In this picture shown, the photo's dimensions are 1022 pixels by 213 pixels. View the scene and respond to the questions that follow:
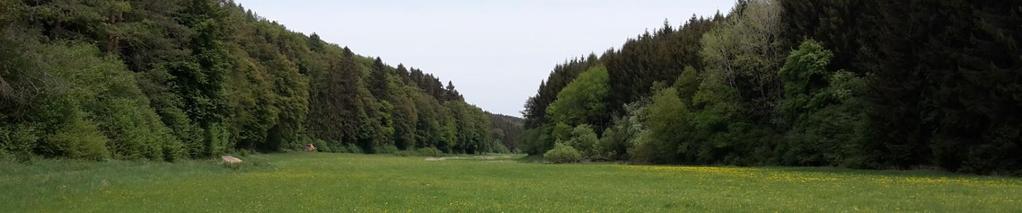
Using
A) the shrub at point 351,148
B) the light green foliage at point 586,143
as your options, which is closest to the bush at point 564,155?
the light green foliage at point 586,143

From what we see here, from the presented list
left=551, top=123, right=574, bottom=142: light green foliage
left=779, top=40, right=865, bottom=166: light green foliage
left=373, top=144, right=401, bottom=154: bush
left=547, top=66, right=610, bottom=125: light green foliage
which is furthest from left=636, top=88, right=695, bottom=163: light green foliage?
left=373, top=144, right=401, bottom=154: bush

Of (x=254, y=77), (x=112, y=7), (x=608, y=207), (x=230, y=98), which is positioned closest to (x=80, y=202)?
(x=608, y=207)

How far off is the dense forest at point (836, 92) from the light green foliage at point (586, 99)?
34.9 ft

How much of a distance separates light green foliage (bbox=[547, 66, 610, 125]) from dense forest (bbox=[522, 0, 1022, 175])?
10.7m

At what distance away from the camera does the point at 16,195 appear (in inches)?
725

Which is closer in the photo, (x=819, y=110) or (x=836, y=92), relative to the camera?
(x=836, y=92)

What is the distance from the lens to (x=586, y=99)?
102250 mm

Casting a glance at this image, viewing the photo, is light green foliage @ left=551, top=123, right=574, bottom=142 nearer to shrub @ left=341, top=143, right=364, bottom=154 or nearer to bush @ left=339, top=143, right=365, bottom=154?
bush @ left=339, top=143, right=365, bottom=154

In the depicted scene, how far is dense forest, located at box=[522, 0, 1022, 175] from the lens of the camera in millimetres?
33656

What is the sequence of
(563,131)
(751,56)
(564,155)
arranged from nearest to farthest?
(751,56), (564,155), (563,131)

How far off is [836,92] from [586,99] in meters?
55.0

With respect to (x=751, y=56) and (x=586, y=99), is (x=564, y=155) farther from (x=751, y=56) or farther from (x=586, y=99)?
(x=751, y=56)

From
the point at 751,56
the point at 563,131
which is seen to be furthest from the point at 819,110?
the point at 563,131

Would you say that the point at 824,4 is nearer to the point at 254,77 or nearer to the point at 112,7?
the point at 112,7
